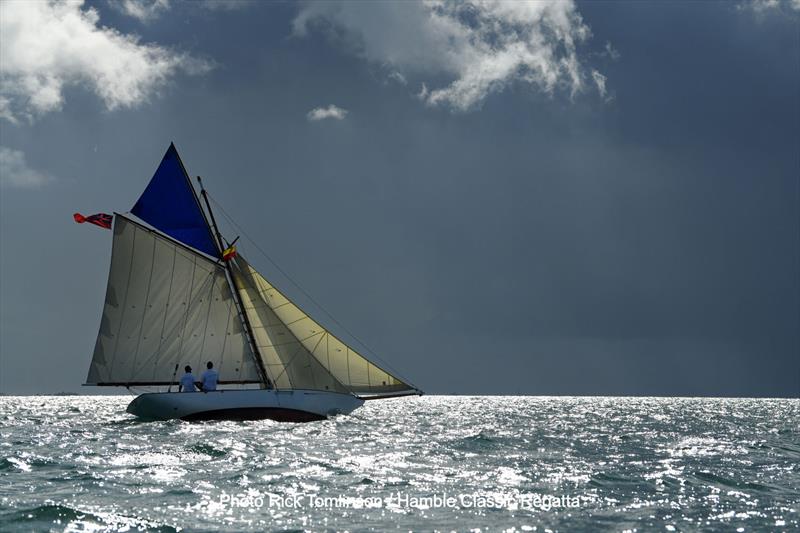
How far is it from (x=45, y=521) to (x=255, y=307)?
33316mm

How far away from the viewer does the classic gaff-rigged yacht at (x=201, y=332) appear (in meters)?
45.8

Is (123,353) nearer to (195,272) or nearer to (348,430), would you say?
(195,272)

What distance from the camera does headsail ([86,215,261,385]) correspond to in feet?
A: 152

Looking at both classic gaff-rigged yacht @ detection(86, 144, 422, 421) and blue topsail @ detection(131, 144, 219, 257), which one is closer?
classic gaff-rigged yacht @ detection(86, 144, 422, 421)

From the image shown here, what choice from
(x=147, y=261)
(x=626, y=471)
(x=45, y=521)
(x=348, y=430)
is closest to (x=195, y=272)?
(x=147, y=261)

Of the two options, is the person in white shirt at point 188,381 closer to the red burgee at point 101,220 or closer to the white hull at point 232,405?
the white hull at point 232,405

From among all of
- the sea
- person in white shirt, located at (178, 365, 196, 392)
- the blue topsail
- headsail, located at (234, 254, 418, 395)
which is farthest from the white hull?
the blue topsail

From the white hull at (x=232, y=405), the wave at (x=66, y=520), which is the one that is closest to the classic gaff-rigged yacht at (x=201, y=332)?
the white hull at (x=232, y=405)

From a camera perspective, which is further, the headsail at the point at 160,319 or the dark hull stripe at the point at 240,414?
the headsail at the point at 160,319

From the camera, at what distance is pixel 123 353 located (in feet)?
152

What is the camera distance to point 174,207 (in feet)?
162

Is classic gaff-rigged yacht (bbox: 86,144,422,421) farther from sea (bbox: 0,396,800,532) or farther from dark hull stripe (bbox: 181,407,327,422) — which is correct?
→ sea (bbox: 0,396,800,532)

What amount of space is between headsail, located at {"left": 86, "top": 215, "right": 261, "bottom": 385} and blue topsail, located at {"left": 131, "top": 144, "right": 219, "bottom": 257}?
4.48ft

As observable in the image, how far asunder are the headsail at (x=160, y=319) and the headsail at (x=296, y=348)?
1281 millimetres
